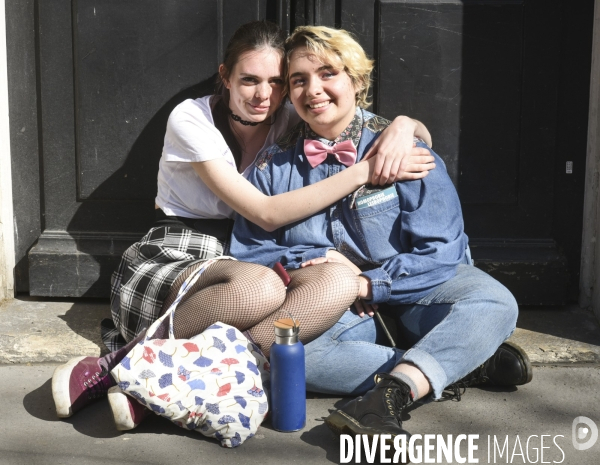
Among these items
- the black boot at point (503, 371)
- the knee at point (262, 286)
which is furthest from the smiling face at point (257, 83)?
the black boot at point (503, 371)

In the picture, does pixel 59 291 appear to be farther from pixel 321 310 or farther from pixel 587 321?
pixel 587 321

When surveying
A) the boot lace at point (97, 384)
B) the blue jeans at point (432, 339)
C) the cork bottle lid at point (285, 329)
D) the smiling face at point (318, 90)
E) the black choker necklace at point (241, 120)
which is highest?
the smiling face at point (318, 90)

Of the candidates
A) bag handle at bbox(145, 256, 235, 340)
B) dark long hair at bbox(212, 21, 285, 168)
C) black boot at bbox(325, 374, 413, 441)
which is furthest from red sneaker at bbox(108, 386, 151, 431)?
dark long hair at bbox(212, 21, 285, 168)

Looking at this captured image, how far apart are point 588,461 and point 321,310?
102 cm

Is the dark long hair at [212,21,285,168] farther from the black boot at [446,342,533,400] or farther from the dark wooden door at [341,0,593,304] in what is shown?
the black boot at [446,342,533,400]

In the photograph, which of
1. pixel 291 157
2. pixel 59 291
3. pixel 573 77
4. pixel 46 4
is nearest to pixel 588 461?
pixel 291 157

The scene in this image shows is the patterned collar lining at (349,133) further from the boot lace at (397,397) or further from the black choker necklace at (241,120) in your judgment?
the boot lace at (397,397)

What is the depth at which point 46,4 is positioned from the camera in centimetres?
374

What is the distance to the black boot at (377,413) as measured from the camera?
99.9 inches

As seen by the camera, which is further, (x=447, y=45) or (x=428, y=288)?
(x=447, y=45)

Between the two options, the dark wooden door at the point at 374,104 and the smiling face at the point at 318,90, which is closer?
the smiling face at the point at 318,90

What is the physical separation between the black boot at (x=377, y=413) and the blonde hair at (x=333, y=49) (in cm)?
120

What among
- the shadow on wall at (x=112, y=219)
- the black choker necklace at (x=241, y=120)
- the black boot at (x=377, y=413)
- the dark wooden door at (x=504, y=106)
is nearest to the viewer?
the black boot at (x=377, y=413)

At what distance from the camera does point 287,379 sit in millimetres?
2678
